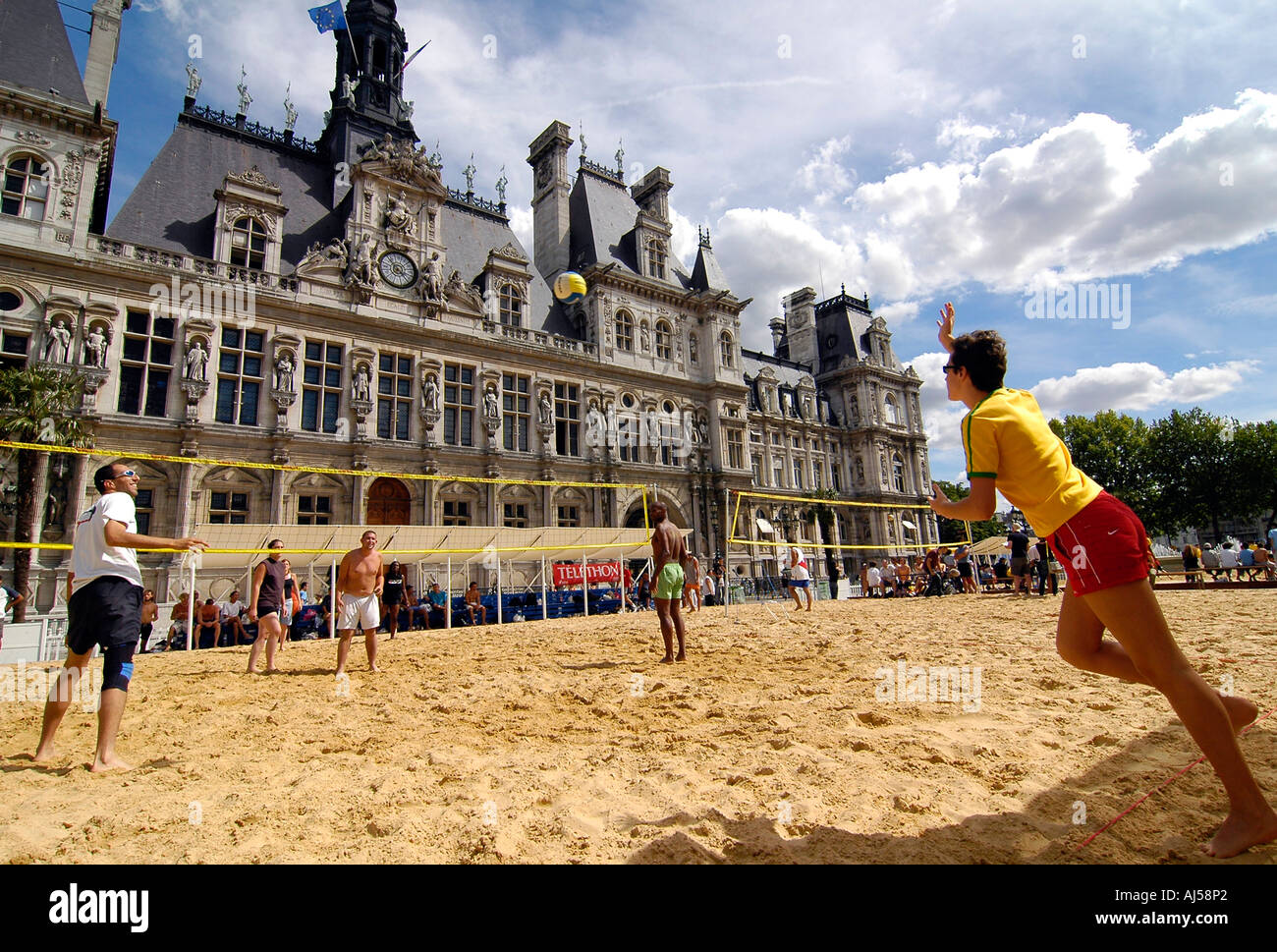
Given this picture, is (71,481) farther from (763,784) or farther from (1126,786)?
(1126,786)

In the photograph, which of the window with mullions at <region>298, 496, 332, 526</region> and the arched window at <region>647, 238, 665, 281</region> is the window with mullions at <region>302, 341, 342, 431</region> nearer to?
the window with mullions at <region>298, 496, 332, 526</region>

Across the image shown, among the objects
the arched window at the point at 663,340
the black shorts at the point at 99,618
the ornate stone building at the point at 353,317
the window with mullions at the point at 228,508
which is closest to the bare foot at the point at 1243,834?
the black shorts at the point at 99,618

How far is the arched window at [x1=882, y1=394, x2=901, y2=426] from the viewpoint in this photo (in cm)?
4953

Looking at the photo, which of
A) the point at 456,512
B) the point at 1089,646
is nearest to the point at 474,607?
the point at 456,512

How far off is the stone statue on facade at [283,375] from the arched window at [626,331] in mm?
15364

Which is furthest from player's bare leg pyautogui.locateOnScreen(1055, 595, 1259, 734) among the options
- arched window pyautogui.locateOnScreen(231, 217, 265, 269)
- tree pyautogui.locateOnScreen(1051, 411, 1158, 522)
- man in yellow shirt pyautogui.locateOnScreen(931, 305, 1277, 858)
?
tree pyautogui.locateOnScreen(1051, 411, 1158, 522)

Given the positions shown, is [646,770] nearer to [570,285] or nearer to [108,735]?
[108,735]

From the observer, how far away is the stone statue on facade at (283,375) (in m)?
21.7

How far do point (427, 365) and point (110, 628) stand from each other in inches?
860

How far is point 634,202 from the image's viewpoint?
38875 mm

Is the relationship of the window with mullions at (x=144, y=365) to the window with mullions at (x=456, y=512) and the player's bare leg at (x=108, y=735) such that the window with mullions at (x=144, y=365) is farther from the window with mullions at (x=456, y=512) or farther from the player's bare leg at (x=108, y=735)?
the player's bare leg at (x=108, y=735)

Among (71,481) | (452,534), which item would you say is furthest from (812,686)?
(71,481)

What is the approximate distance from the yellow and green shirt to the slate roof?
28.6 m
